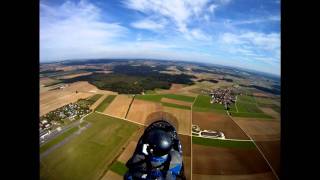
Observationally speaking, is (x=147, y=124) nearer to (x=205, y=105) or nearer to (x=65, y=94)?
(x=205, y=105)

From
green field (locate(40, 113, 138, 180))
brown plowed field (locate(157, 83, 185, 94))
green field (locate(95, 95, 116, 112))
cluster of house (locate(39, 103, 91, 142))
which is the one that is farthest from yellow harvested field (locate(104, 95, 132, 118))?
brown plowed field (locate(157, 83, 185, 94))

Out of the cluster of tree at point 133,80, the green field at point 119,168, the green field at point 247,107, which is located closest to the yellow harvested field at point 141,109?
the cluster of tree at point 133,80

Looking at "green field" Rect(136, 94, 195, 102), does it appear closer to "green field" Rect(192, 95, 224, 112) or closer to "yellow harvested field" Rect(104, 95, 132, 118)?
"green field" Rect(192, 95, 224, 112)

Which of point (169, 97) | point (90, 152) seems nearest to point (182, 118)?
point (169, 97)
